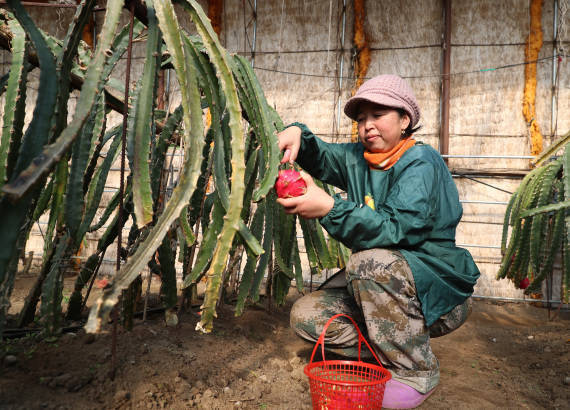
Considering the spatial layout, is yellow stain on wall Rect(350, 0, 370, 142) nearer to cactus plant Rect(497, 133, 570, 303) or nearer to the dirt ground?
cactus plant Rect(497, 133, 570, 303)

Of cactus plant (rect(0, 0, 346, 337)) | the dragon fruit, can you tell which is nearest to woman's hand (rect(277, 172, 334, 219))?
the dragon fruit

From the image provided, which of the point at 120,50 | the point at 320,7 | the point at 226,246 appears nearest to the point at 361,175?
the point at 226,246

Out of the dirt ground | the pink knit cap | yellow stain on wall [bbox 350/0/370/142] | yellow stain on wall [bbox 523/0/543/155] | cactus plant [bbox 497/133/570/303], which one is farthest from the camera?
yellow stain on wall [bbox 350/0/370/142]

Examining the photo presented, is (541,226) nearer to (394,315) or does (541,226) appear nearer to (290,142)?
(394,315)

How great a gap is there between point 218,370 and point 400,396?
2.11 ft

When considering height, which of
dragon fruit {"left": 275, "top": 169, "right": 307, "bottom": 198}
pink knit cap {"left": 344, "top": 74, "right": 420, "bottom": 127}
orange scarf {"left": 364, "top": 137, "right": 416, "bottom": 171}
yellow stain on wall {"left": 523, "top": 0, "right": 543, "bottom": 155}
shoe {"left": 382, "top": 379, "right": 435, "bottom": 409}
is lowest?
shoe {"left": 382, "top": 379, "right": 435, "bottom": 409}

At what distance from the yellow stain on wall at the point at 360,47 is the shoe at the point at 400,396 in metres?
3.12

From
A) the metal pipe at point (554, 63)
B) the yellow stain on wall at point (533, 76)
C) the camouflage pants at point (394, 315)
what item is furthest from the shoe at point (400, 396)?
the metal pipe at point (554, 63)

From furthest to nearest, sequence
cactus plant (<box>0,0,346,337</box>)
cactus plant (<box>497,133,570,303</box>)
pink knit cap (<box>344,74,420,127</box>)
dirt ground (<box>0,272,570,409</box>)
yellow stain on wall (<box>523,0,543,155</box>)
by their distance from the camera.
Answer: yellow stain on wall (<box>523,0,543,155</box>), cactus plant (<box>497,133,570,303</box>), pink knit cap (<box>344,74,420,127</box>), dirt ground (<box>0,272,570,409</box>), cactus plant (<box>0,0,346,337</box>)

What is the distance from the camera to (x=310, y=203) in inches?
49.8

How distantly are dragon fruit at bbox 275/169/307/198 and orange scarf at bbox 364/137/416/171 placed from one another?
1.63 ft

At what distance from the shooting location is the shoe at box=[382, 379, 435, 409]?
137 centimetres

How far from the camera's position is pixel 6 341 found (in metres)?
1.41

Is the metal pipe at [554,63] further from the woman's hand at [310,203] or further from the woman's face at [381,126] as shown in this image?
the woman's hand at [310,203]
